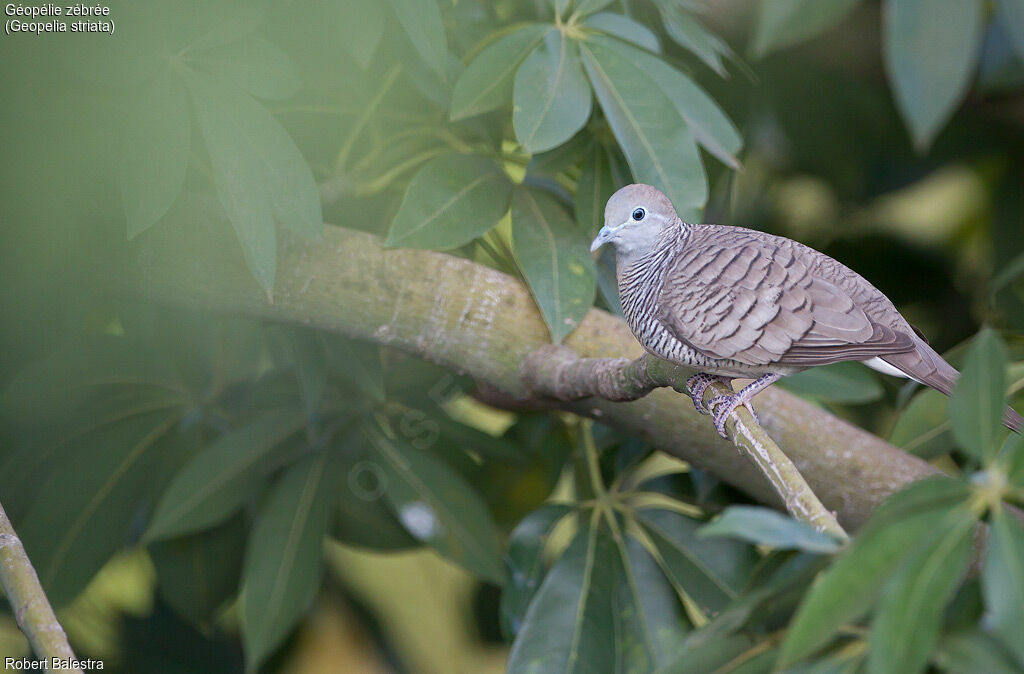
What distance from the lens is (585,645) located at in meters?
1.19

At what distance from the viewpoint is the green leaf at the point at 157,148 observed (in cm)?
98

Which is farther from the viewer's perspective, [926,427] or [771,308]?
[926,427]

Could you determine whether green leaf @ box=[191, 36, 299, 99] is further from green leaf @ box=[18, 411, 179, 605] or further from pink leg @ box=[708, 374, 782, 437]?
green leaf @ box=[18, 411, 179, 605]

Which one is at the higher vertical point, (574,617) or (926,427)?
(926,427)

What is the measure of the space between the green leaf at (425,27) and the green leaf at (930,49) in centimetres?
49

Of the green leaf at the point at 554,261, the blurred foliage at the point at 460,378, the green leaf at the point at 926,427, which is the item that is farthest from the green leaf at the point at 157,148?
the green leaf at the point at 926,427

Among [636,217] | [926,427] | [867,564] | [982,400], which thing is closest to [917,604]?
[867,564]

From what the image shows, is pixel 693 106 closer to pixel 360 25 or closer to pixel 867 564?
pixel 360 25

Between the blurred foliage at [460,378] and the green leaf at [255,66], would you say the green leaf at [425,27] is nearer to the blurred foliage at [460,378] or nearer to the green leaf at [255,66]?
the blurred foliage at [460,378]

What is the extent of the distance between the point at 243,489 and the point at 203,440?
0.65 feet

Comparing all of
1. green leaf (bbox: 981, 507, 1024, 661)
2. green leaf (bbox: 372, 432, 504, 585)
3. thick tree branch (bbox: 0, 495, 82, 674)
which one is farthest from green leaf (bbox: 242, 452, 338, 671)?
green leaf (bbox: 981, 507, 1024, 661)

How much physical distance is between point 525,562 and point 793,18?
926 mm

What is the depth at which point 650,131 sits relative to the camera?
3.49 ft

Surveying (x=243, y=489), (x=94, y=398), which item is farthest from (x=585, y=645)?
(x=94, y=398)
